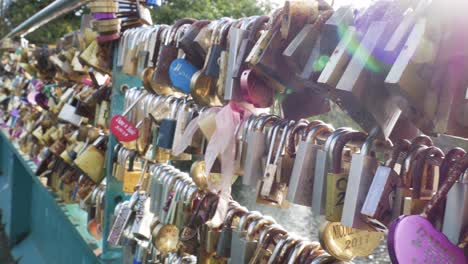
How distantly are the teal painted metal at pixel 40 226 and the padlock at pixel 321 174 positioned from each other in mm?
1354

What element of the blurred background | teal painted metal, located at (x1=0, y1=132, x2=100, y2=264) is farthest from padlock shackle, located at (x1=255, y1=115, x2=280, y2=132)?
the blurred background

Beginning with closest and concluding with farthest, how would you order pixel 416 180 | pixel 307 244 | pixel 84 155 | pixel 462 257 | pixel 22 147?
pixel 462 257, pixel 416 180, pixel 307 244, pixel 84 155, pixel 22 147

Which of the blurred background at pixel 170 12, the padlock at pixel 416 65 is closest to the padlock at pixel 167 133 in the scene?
the padlock at pixel 416 65

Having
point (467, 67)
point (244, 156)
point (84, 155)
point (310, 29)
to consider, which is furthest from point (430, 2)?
point (84, 155)

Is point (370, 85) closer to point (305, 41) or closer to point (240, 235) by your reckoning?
point (305, 41)

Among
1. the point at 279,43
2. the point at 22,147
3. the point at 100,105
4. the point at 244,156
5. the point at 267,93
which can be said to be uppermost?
the point at 279,43

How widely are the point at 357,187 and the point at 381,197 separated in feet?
0.14

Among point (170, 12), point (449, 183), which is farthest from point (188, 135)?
point (170, 12)

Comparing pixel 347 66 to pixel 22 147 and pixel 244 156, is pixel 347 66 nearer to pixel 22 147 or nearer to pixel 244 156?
pixel 244 156

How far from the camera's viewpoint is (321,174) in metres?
0.87

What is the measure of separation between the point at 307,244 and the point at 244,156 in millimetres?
224

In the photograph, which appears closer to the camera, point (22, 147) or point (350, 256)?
point (350, 256)

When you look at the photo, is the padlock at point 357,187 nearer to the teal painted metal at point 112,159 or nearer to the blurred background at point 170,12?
the teal painted metal at point 112,159

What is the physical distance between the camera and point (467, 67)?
0.67 metres
